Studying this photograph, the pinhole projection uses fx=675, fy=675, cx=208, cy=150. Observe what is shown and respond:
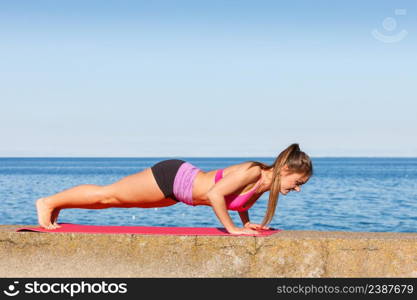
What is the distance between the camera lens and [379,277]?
539cm

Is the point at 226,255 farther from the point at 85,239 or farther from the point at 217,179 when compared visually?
the point at 85,239

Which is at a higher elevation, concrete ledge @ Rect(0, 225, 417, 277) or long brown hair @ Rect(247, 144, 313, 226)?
long brown hair @ Rect(247, 144, 313, 226)

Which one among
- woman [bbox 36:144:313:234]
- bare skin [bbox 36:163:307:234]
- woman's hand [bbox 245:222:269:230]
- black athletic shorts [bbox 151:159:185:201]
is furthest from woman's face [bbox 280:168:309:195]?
black athletic shorts [bbox 151:159:185:201]

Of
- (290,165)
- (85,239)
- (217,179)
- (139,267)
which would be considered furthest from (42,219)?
(290,165)

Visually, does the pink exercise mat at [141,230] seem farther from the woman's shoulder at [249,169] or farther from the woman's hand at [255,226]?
the woman's shoulder at [249,169]

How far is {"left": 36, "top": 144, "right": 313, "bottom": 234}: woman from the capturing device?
18.1ft

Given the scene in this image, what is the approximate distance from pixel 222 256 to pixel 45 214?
1.64m

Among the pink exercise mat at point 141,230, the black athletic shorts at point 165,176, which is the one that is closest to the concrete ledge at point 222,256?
the pink exercise mat at point 141,230

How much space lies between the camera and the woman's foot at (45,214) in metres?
5.93

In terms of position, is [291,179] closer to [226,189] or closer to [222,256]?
[226,189]

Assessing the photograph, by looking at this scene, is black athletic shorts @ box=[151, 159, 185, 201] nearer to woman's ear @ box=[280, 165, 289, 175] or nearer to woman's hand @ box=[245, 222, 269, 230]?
woman's hand @ box=[245, 222, 269, 230]

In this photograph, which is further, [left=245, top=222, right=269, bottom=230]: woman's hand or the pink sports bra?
[left=245, top=222, right=269, bottom=230]: woman's hand

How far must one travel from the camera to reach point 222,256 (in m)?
5.50

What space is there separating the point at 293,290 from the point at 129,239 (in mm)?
1411
